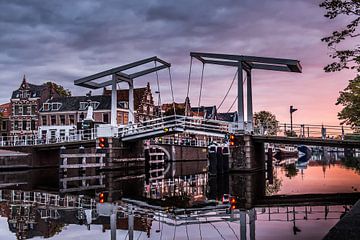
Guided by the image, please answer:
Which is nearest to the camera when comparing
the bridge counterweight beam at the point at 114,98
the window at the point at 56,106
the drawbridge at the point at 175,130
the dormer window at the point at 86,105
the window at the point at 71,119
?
the drawbridge at the point at 175,130

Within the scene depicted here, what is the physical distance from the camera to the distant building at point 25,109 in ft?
164

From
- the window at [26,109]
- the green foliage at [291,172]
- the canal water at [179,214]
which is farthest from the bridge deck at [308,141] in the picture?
the window at [26,109]

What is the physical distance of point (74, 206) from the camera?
36.2 feet

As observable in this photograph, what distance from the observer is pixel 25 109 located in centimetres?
5059

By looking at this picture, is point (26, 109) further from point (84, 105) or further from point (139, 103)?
point (139, 103)

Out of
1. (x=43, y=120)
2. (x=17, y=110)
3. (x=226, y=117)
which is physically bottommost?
(x=43, y=120)

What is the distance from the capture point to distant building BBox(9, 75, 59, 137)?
50.1 m

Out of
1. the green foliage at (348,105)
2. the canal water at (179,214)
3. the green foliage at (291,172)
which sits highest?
the green foliage at (348,105)

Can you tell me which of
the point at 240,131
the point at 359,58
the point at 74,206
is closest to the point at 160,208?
the point at 74,206

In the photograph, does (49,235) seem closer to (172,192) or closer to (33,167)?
(172,192)

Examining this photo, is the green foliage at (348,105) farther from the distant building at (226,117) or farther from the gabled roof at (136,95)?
the distant building at (226,117)

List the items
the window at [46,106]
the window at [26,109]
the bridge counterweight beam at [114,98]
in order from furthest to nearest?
1. the window at [26,109]
2. the window at [46,106]
3. the bridge counterweight beam at [114,98]

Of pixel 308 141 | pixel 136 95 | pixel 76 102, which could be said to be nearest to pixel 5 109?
pixel 76 102

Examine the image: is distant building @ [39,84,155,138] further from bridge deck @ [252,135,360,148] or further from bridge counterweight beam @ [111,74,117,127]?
bridge deck @ [252,135,360,148]
